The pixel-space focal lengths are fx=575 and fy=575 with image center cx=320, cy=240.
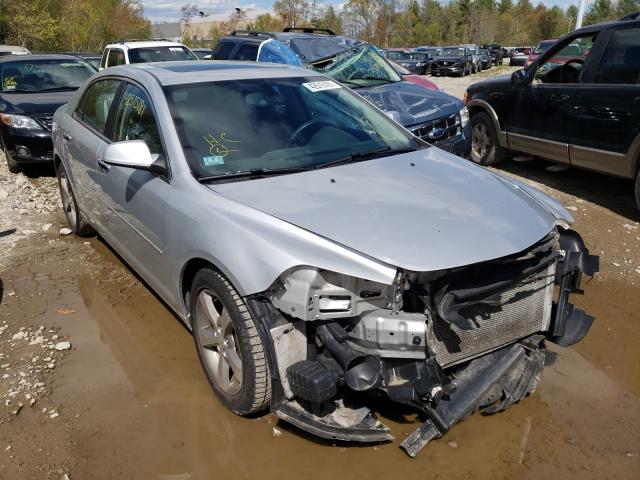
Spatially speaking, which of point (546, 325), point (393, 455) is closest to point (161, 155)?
point (393, 455)

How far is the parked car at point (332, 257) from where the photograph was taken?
2449mm

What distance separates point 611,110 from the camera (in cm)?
577

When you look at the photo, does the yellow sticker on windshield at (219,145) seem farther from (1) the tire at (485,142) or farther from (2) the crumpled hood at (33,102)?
(2) the crumpled hood at (33,102)

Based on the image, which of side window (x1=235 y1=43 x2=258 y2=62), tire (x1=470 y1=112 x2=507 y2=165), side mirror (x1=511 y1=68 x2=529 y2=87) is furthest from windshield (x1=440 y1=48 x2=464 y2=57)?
side mirror (x1=511 y1=68 x2=529 y2=87)

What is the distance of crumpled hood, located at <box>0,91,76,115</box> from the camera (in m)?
7.77

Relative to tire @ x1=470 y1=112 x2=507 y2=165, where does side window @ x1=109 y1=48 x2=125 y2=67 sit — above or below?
above

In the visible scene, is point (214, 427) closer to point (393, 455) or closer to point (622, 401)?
point (393, 455)

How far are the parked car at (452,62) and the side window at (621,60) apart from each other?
28011mm

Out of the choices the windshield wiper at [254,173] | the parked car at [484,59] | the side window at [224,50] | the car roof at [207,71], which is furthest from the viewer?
the parked car at [484,59]

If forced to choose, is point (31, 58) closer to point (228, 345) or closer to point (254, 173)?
point (254, 173)

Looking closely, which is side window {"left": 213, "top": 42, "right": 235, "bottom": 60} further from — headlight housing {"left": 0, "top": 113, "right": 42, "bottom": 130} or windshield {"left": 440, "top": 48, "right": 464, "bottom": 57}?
windshield {"left": 440, "top": 48, "right": 464, "bottom": 57}

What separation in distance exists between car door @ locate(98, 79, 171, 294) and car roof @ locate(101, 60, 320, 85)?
0.17 m

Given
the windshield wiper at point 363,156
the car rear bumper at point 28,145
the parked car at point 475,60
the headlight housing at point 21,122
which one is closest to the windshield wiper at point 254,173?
the windshield wiper at point 363,156

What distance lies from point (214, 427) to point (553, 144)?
17.2 feet
